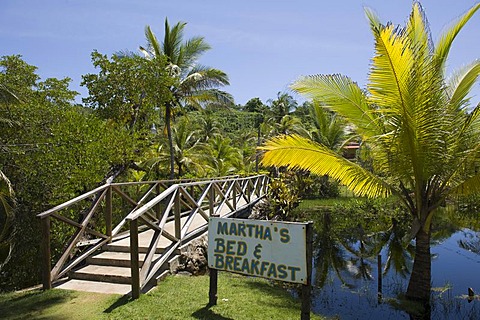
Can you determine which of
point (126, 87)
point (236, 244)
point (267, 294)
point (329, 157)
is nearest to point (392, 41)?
point (329, 157)

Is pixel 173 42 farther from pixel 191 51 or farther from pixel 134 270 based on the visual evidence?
pixel 134 270

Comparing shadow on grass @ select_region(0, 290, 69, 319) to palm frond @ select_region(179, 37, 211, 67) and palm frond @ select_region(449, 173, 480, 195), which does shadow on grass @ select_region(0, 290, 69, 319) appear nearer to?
palm frond @ select_region(449, 173, 480, 195)

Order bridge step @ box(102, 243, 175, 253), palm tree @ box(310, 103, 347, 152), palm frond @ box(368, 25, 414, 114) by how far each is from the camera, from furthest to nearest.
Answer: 1. palm tree @ box(310, 103, 347, 152)
2. bridge step @ box(102, 243, 175, 253)
3. palm frond @ box(368, 25, 414, 114)

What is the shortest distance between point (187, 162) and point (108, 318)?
42.1 feet

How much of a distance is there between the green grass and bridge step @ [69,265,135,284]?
0.52m

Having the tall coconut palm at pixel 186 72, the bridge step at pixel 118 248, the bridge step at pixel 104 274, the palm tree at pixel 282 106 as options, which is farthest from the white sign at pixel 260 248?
the palm tree at pixel 282 106

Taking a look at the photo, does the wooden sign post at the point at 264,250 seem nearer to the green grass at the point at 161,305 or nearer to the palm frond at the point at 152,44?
the green grass at the point at 161,305

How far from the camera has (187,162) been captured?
17.0m

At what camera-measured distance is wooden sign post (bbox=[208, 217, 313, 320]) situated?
4.12m

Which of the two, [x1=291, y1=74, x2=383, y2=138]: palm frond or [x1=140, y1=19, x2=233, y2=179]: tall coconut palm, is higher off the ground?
[x1=140, y1=19, x2=233, y2=179]: tall coconut palm

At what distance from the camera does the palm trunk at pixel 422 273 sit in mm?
6309

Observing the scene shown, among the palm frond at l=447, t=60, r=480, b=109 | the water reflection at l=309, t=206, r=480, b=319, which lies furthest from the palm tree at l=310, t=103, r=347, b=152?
the palm frond at l=447, t=60, r=480, b=109

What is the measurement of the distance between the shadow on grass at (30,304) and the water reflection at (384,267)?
3.99 m

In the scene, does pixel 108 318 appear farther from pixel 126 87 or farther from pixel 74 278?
pixel 126 87
